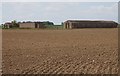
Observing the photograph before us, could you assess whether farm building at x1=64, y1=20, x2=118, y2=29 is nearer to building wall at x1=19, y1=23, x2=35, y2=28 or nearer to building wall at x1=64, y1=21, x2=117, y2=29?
building wall at x1=64, y1=21, x2=117, y2=29

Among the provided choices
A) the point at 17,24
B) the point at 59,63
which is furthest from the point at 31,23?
the point at 59,63

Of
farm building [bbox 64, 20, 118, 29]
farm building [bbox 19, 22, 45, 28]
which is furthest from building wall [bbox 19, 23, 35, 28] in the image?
farm building [bbox 64, 20, 118, 29]

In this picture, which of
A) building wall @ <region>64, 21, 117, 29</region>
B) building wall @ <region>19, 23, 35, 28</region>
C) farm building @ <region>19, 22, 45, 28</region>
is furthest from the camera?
building wall @ <region>19, 23, 35, 28</region>

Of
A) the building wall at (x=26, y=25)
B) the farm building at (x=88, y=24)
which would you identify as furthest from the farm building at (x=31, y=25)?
the farm building at (x=88, y=24)

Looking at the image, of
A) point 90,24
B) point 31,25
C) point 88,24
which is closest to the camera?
point 88,24

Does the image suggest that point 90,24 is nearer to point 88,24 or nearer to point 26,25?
point 88,24

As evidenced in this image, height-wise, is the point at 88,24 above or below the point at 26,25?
above

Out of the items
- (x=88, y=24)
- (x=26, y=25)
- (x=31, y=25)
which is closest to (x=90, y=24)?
(x=88, y=24)

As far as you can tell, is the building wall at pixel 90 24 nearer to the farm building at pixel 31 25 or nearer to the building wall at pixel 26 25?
the farm building at pixel 31 25

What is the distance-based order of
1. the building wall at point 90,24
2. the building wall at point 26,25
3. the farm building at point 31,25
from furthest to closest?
the building wall at point 26,25, the farm building at point 31,25, the building wall at point 90,24

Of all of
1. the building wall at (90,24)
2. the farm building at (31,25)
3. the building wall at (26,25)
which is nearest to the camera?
the building wall at (90,24)

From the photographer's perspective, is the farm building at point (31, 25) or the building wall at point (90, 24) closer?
the building wall at point (90, 24)

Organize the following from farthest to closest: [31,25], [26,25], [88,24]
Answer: [26,25], [31,25], [88,24]

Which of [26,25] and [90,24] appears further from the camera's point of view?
[26,25]
